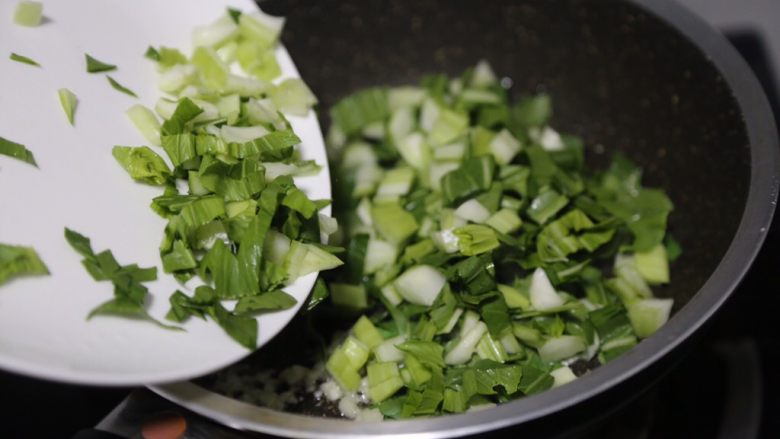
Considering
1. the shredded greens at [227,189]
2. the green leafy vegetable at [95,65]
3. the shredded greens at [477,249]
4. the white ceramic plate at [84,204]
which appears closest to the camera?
the white ceramic plate at [84,204]

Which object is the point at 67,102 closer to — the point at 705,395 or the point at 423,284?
the point at 423,284

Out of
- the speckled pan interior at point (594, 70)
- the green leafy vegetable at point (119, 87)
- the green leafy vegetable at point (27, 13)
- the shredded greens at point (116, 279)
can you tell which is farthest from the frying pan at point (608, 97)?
the green leafy vegetable at point (27, 13)

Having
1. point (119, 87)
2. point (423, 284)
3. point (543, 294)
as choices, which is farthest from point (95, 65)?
point (543, 294)

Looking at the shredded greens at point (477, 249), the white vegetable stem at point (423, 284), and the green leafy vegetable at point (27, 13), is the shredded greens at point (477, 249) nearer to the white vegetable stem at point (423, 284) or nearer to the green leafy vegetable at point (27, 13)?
the white vegetable stem at point (423, 284)

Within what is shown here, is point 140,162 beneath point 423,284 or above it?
above

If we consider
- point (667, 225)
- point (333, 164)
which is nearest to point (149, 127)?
point (333, 164)

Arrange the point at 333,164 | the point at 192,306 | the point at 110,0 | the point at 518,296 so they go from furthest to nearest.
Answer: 1. the point at 333,164
2. the point at 518,296
3. the point at 110,0
4. the point at 192,306

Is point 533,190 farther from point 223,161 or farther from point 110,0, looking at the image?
point 110,0
